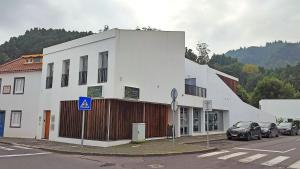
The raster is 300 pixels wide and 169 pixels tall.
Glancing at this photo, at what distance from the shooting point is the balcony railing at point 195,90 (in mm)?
25516

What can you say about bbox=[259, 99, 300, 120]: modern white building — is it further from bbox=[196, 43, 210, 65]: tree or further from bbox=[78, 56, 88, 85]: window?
bbox=[78, 56, 88, 85]: window

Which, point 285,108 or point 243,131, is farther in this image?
point 285,108

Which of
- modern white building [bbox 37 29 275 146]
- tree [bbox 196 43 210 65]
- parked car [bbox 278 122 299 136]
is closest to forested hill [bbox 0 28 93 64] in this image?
modern white building [bbox 37 29 275 146]

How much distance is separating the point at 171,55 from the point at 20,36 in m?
36.6

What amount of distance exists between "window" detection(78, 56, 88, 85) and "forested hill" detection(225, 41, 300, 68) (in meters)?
116

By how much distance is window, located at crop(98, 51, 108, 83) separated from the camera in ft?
62.2

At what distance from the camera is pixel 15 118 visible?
24.7m

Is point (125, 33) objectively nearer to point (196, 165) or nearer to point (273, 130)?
point (196, 165)

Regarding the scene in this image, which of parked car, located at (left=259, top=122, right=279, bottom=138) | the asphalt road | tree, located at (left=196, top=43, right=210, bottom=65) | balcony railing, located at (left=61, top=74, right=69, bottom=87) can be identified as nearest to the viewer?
the asphalt road

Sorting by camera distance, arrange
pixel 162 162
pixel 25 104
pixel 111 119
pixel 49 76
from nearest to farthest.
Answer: pixel 162 162, pixel 111 119, pixel 49 76, pixel 25 104

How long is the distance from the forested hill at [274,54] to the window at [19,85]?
380 feet

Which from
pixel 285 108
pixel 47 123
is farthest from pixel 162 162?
pixel 285 108

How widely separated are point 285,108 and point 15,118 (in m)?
47.6

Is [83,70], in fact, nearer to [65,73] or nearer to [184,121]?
[65,73]
